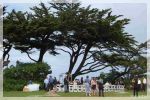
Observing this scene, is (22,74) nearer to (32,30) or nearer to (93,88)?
(32,30)

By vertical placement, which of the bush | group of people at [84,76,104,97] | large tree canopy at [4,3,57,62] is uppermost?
large tree canopy at [4,3,57,62]

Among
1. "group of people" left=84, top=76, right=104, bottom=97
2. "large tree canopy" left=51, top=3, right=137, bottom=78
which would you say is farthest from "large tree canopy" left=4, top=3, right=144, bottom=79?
"group of people" left=84, top=76, right=104, bottom=97

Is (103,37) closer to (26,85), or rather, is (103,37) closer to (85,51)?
(85,51)

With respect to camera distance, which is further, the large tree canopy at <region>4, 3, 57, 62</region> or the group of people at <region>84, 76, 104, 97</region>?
the large tree canopy at <region>4, 3, 57, 62</region>

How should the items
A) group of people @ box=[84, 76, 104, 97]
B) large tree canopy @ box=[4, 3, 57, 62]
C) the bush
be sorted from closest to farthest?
group of people @ box=[84, 76, 104, 97] → the bush → large tree canopy @ box=[4, 3, 57, 62]

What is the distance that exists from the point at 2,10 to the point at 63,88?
38.8 ft

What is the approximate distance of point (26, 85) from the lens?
1403 inches

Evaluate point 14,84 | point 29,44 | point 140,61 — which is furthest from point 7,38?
point 140,61

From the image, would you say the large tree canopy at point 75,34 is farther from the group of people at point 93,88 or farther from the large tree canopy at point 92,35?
the group of people at point 93,88

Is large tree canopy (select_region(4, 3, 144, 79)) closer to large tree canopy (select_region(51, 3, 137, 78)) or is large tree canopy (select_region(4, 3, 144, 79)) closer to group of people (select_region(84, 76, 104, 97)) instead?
large tree canopy (select_region(51, 3, 137, 78))

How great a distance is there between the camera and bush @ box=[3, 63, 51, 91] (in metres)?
35.7

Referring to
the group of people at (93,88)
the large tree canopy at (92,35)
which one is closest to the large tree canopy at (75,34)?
A: the large tree canopy at (92,35)

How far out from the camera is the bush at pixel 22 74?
35.7 m

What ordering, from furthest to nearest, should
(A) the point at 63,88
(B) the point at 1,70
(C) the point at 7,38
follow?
1. (C) the point at 7,38
2. (B) the point at 1,70
3. (A) the point at 63,88
